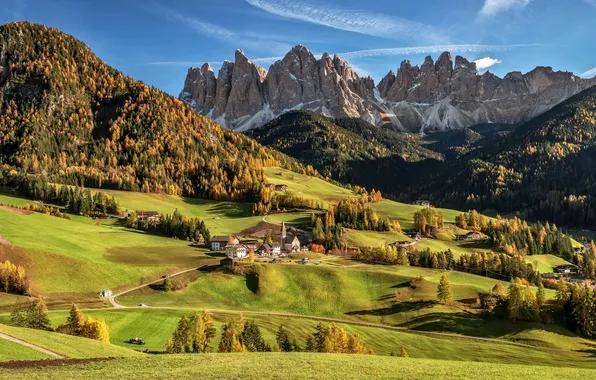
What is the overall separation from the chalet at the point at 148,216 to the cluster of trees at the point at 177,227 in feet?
9.52

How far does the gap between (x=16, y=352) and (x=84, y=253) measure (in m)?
75.4

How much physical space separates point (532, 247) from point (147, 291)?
502 ft

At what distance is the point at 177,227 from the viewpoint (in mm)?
161000

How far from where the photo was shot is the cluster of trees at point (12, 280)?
90000 millimetres

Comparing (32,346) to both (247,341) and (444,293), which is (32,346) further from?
(444,293)

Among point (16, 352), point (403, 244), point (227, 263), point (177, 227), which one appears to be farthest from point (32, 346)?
point (403, 244)

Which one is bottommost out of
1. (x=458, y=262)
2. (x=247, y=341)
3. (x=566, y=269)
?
(x=247, y=341)

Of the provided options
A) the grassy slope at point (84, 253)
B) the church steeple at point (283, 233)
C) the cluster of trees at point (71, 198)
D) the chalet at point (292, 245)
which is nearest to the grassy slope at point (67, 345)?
the grassy slope at point (84, 253)

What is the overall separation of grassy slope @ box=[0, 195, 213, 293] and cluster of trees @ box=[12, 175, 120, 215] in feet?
61.9

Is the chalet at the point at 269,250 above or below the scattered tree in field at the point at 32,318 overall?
above

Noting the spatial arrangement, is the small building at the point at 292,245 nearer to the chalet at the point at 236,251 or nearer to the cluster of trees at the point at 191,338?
the chalet at the point at 236,251

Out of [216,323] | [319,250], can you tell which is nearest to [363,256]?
[319,250]

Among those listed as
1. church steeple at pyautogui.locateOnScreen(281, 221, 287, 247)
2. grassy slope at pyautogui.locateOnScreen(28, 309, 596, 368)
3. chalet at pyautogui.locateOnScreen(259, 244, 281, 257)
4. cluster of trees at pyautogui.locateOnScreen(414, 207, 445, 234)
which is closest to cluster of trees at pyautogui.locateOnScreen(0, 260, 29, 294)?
grassy slope at pyautogui.locateOnScreen(28, 309, 596, 368)

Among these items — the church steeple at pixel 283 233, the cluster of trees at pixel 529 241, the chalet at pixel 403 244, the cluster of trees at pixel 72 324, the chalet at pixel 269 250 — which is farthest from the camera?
the cluster of trees at pixel 529 241
